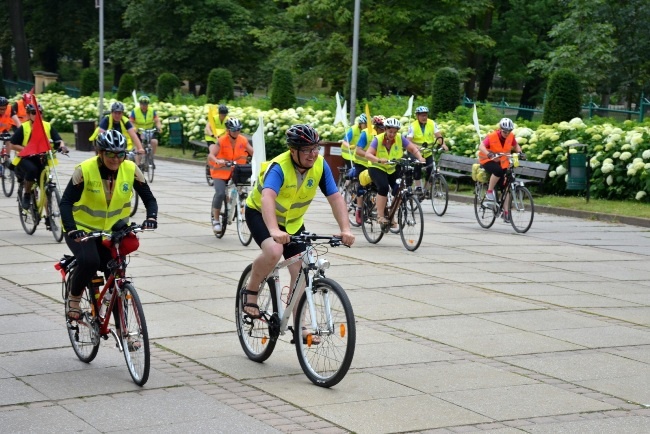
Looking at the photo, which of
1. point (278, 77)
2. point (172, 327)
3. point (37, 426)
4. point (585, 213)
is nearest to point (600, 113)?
point (278, 77)

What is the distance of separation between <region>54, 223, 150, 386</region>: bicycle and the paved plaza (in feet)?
0.50

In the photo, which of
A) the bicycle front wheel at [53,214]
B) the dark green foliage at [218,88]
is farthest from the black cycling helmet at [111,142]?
the dark green foliage at [218,88]

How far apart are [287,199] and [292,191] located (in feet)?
0.22

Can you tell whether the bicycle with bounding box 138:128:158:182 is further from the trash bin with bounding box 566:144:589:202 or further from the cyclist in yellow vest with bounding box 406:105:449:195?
the trash bin with bounding box 566:144:589:202

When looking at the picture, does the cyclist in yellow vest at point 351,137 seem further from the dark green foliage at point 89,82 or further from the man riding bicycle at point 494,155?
the dark green foliage at point 89,82

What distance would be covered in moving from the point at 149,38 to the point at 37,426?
5379 cm

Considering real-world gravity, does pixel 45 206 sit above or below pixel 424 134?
below

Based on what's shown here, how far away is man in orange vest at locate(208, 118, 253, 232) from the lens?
16.1m

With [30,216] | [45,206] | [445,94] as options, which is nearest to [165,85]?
[445,94]

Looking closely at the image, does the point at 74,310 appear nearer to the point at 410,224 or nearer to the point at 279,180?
the point at 279,180

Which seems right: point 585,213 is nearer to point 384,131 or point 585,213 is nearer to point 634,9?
point 384,131

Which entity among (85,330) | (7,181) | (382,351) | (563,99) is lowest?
(382,351)

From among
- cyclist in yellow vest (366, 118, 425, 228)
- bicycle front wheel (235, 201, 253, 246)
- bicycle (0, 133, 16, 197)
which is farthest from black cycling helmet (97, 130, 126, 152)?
bicycle (0, 133, 16, 197)

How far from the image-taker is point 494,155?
59.5 ft
